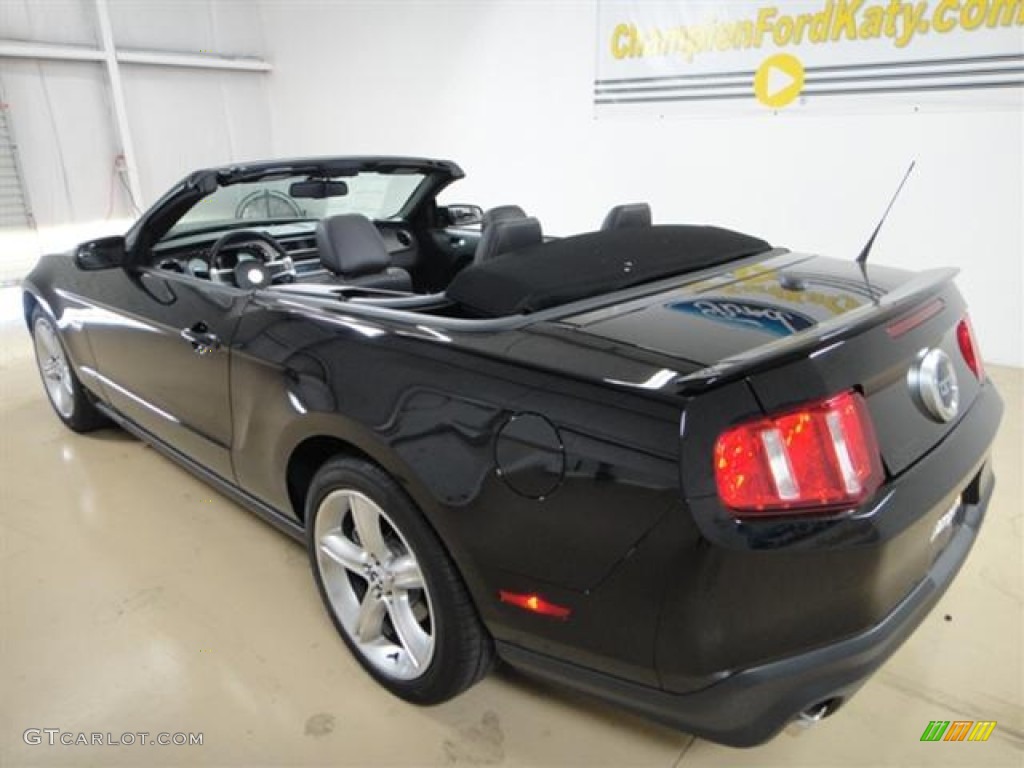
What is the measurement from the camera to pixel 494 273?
157cm

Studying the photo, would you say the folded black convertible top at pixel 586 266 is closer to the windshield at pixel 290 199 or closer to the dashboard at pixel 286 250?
the dashboard at pixel 286 250

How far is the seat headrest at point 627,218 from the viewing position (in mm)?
2207

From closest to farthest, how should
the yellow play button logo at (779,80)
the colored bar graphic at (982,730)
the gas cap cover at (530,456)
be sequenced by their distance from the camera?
the gas cap cover at (530,456)
the colored bar graphic at (982,730)
the yellow play button logo at (779,80)

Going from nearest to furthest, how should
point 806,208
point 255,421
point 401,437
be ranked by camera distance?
point 401,437 < point 255,421 < point 806,208

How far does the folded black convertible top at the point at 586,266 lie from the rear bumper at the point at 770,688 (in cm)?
74

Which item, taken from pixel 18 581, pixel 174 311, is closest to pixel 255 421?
pixel 174 311

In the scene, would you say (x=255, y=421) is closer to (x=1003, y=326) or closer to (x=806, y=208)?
(x=806, y=208)

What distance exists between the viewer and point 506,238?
1.84 m

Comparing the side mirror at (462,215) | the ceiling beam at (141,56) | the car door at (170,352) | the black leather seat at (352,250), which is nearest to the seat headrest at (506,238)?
the black leather seat at (352,250)

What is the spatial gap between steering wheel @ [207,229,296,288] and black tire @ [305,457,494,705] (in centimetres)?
67

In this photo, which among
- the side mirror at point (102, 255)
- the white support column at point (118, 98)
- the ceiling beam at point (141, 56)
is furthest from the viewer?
the white support column at point (118, 98)

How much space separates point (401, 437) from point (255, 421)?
2.09 ft

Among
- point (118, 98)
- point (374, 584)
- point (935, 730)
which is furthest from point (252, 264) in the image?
point (118, 98)

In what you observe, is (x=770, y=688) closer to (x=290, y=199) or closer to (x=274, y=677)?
(x=274, y=677)
